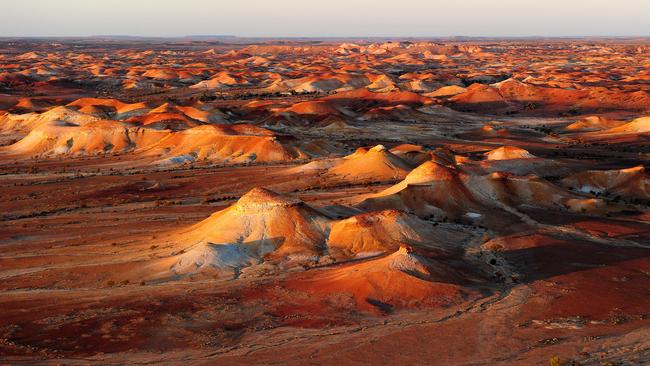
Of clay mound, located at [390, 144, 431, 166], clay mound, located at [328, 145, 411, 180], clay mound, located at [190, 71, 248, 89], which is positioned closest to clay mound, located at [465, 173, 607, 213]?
clay mound, located at [328, 145, 411, 180]

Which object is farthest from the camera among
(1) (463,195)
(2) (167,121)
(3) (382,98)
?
(3) (382,98)

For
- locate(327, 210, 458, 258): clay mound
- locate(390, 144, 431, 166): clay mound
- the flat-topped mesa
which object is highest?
the flat-topped mesa

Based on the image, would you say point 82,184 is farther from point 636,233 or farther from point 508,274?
point 636,233

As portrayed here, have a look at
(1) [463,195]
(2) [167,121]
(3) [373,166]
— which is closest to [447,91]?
(2) [167,121]

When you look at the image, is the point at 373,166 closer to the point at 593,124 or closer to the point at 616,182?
the point at 616,182

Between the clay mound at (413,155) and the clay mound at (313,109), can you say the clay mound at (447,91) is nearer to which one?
the clay mound at (313,109)

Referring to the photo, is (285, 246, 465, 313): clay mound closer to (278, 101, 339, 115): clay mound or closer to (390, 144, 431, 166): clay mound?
(390, 144, 431, 166): clay mound
